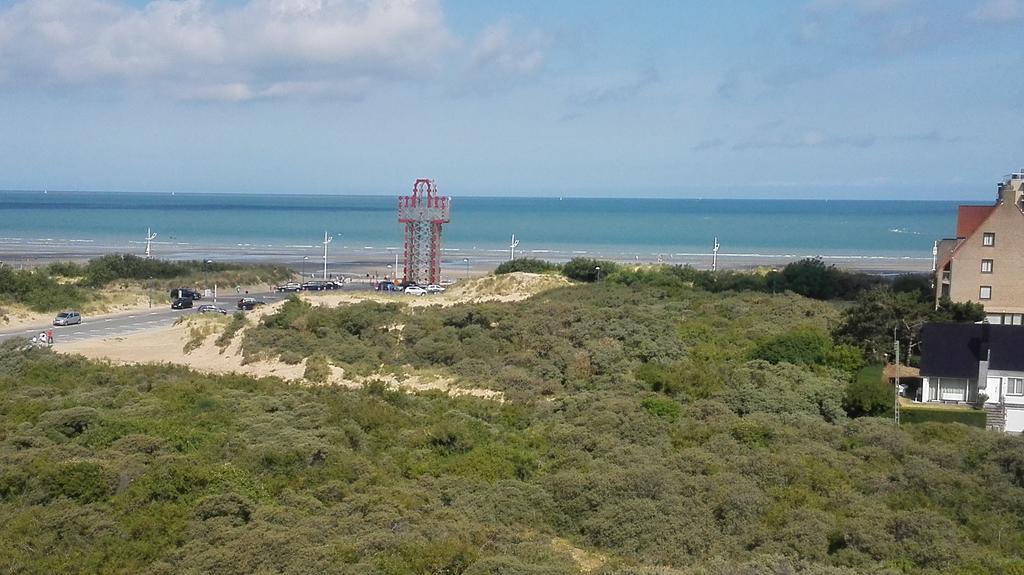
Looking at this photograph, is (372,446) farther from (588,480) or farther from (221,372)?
(221,372)

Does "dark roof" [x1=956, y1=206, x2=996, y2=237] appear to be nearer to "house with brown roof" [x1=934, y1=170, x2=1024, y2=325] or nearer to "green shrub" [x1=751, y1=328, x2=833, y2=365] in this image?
"house with brown roof" [x1=934, y1=170, x2=1024, y2=325]

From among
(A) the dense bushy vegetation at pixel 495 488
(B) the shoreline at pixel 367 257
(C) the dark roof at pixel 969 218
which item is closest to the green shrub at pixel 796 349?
(A) the dense bushy vegetation at pixel 495 488

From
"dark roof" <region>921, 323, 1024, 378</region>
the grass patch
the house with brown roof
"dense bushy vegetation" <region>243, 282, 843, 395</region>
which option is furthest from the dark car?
the grass patch

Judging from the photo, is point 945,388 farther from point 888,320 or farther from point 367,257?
point 367,257

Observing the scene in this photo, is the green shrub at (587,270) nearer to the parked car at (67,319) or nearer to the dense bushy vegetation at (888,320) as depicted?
the dense bushy vegetation at (888,320)

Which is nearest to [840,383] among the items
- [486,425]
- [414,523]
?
[486,425]
